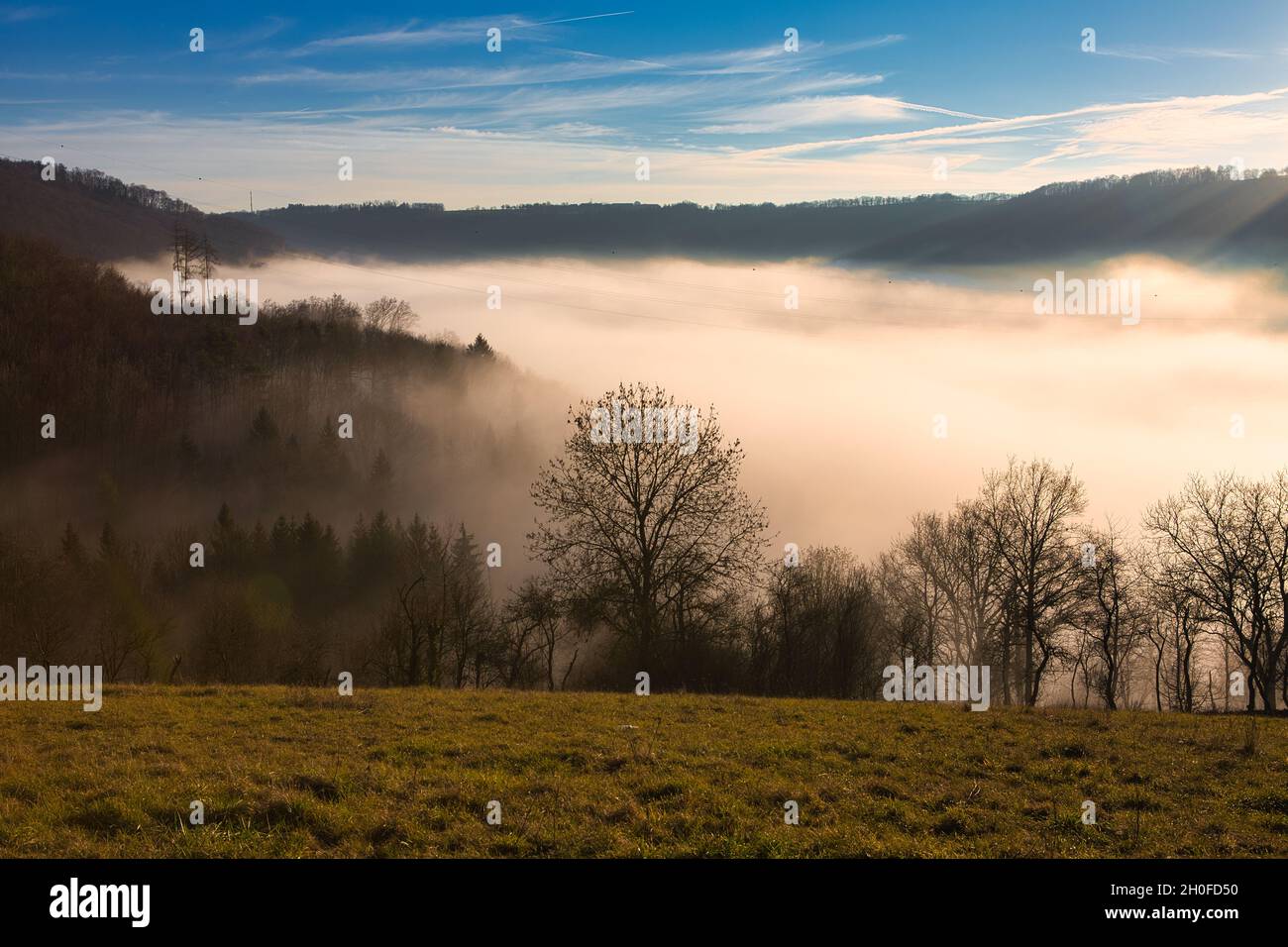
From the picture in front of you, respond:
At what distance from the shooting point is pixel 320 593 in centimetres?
12250

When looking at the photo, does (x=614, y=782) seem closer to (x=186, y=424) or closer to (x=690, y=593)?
(x=690, y=593)

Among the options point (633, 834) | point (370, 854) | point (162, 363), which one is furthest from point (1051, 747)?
point (162, 363)

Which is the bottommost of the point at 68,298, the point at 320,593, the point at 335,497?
the point at 320,593

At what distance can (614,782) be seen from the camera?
12.8 meters

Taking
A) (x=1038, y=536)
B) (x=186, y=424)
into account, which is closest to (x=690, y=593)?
(x=1038, y=536)

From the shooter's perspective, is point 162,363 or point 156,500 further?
point 162,363

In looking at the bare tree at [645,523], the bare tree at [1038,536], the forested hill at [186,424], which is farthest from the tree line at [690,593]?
the forested hill at [186,424]

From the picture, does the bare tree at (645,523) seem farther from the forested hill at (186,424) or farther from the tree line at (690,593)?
the forested hill at (186,424)

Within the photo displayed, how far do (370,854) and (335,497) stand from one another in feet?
544

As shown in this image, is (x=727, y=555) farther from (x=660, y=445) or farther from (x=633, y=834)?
(x=633, y=834)

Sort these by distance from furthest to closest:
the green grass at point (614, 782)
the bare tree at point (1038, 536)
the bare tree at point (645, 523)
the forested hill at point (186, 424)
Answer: the forested hill at point (186, 424) → the bare tree at point (1038, 536) → the bare tree at point (645, 523) → the green grass at point (614, 782)

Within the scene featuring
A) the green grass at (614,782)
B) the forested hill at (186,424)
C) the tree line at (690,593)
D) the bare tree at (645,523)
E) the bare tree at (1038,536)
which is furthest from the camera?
the forested hill at (186,424)

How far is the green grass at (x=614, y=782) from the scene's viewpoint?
1034 cm

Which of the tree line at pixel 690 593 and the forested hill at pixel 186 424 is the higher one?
the forested hill at pixel 186 424
